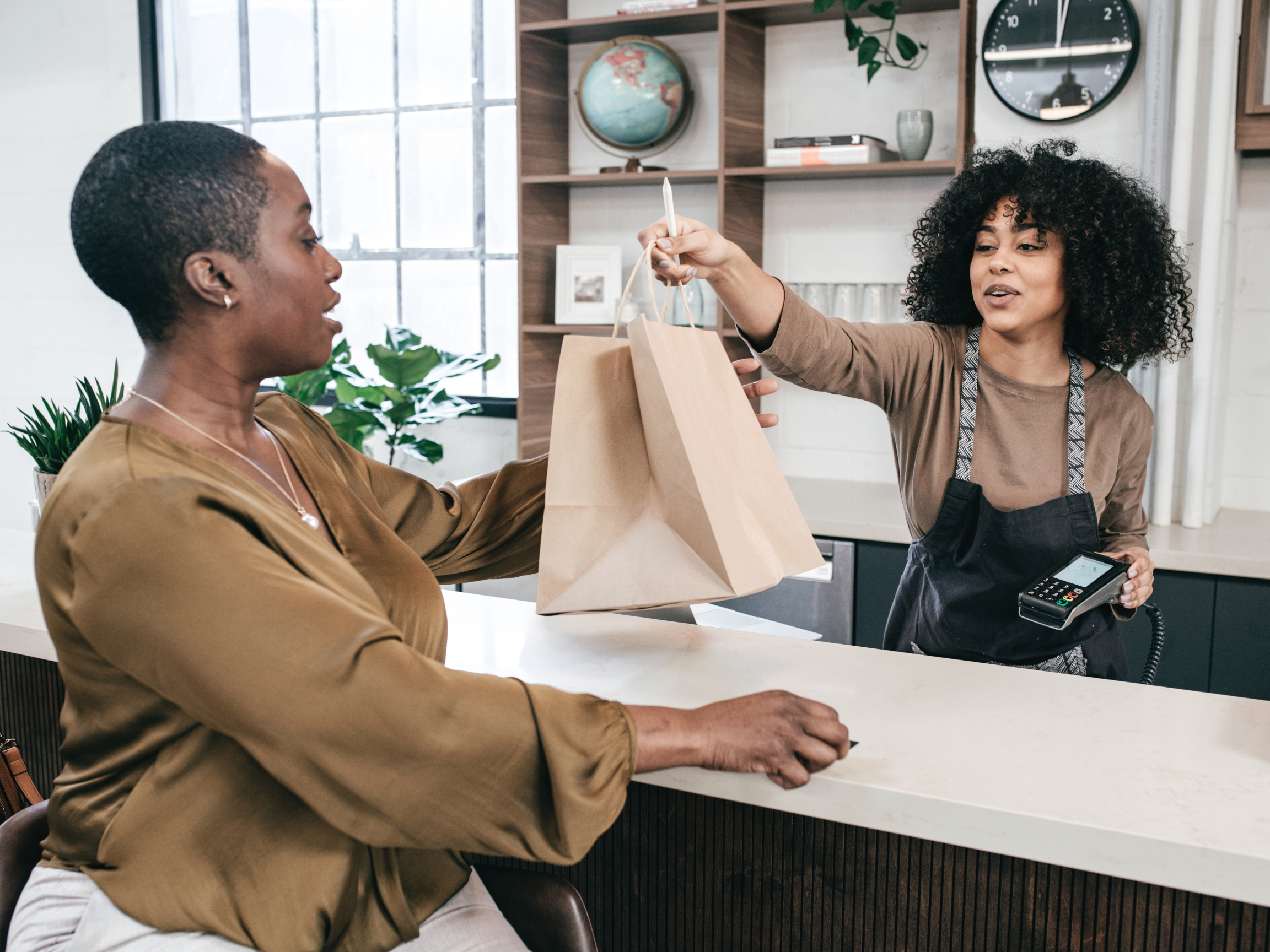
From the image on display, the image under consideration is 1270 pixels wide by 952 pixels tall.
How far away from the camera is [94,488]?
0.82 m

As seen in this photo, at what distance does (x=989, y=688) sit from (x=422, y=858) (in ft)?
2.08

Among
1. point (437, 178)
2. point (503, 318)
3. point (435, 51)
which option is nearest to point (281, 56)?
point (435, 51)

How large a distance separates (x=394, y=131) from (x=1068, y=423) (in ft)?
10.3

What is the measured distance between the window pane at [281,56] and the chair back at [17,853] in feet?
12.0

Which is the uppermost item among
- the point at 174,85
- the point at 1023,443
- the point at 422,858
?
the point at 174,85

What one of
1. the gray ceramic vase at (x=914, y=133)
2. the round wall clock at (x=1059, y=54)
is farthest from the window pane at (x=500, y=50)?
the round wall clock at (x=1059, y=54)

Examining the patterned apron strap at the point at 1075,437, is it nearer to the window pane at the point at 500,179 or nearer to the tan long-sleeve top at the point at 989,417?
the tan long-sleeve top at the point at 989,417

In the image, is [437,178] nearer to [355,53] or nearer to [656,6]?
[355,53]

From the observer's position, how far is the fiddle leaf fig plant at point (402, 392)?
3.40m

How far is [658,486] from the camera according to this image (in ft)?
3.70

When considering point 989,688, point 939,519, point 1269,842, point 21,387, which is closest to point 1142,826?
point 1269,842

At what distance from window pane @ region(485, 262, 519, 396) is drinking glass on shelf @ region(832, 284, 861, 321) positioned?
4.37 ft

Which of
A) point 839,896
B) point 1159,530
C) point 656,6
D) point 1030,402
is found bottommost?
point 839,896

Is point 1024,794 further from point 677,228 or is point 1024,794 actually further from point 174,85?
point 174,85
